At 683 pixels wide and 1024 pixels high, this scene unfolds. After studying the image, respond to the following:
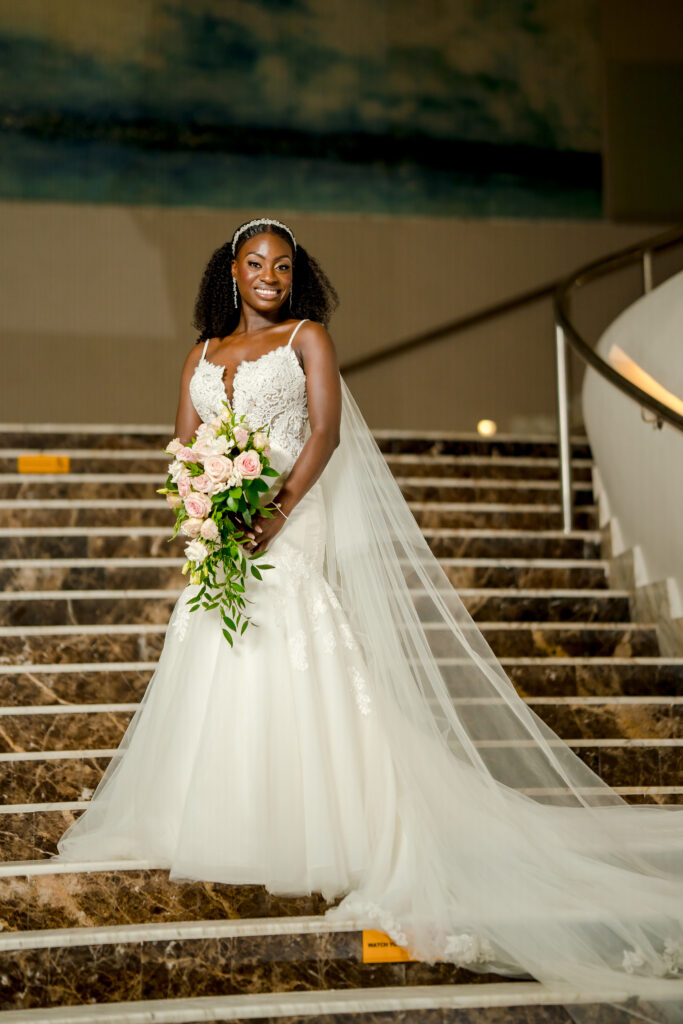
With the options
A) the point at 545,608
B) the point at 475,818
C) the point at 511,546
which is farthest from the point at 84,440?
the point at 475,818

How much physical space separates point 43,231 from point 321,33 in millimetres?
3033

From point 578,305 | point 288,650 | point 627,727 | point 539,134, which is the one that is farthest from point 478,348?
point 288,650

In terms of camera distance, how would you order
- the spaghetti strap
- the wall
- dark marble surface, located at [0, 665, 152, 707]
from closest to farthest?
the spaghetti strap < dark marble surface, located at [0, 665, 152, 707] < the wall

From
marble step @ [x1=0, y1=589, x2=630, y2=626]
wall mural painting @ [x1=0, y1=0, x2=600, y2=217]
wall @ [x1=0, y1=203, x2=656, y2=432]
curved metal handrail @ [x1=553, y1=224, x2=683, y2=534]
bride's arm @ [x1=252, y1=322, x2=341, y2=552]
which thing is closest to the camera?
bride's arm @ [x1=252, y1=322, x2=341, y2=552]

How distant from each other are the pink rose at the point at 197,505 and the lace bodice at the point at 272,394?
39cm

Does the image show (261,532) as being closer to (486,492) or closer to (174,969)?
(174,969)

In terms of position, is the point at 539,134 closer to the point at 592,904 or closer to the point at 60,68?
the point at 60,68

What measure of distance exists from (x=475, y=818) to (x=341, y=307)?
6.56 metres

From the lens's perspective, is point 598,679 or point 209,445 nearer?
point 209,445

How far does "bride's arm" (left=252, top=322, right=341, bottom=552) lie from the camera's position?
9.95 ft

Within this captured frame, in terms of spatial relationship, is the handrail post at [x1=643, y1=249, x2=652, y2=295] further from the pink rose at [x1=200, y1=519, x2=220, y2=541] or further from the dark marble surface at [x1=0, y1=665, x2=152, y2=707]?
the pink rose at [x1=200, y1=519, x2=220, y2=541]

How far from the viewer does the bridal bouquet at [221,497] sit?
279 centimetres

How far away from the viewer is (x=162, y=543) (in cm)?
517

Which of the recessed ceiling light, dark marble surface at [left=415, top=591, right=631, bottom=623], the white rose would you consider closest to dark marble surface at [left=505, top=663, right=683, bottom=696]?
dark marble surface at [left=415, top=591, right=631, bottom=623]
